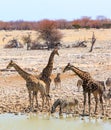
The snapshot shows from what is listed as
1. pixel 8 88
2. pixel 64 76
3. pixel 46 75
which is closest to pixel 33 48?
pixel 64 76

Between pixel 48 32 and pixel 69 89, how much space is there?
993 inches

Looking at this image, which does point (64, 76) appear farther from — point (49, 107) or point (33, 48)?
point (33, 48)

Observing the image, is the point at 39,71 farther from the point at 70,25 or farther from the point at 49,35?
the point at 70,25

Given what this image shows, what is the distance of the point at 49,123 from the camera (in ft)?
40.2

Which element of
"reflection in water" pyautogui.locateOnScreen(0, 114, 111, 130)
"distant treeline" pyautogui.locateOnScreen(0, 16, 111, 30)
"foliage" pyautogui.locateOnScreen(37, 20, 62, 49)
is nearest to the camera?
"reflection in water" pyautogui.locateOnScreen(0, 114, 111, 130)

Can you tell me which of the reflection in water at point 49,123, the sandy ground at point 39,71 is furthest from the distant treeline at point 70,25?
the reflection in water at point 49,123

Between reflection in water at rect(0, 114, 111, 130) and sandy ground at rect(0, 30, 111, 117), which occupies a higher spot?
reflection in water at rect(0, 114, 111, 130)

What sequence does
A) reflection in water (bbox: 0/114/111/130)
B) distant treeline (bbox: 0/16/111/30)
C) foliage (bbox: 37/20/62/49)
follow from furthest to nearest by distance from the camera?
1. distant treeline (bbox: 0/16/111/30)
2. foliage (bbox: 37/20/62/49)
3. reflection in water (bbox: 0/114/111/130)

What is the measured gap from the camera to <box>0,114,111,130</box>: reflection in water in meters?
11.9

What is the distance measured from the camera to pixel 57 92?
664 inches

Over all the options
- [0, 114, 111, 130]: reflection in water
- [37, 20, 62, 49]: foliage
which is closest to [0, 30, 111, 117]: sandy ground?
[0, 114, 111, 130]: reflection in water

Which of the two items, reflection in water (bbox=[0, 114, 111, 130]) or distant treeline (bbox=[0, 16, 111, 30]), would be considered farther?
distant treeline (bbox=[0, 16, 111, 30])

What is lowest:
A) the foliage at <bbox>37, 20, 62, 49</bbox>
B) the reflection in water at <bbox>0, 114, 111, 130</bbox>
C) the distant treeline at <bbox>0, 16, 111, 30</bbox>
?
the distant treeline at <bbox>0, 16, 111, 30</bbox>

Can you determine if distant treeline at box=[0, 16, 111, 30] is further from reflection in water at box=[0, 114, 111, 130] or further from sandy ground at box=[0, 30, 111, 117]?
reflection in water at box=[0, 114, 111, 130]
